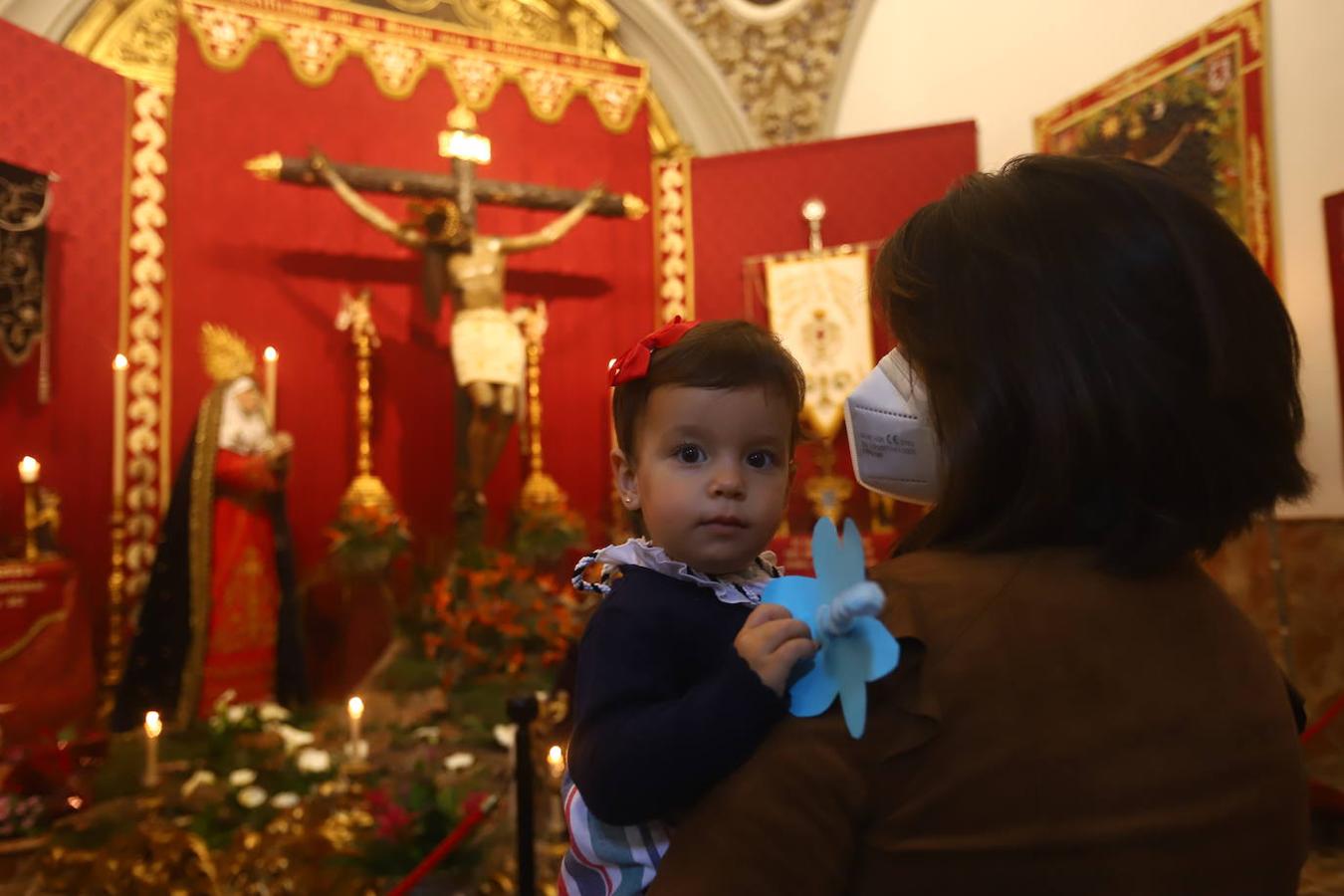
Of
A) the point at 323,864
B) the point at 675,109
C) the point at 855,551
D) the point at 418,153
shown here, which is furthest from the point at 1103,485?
the point at 675,109

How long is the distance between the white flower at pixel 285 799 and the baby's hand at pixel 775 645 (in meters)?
2.64

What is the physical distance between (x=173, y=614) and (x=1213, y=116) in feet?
15.7

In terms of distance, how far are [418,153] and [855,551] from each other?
5229 mm

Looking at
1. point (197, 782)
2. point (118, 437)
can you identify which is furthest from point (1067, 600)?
point (118, 437)

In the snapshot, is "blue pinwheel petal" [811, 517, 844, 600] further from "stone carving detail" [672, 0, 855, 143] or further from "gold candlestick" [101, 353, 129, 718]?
"stone carving detail" [672, 0, 855, 143]

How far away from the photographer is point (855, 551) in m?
0.68

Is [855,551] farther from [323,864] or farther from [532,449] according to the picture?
[532,449]

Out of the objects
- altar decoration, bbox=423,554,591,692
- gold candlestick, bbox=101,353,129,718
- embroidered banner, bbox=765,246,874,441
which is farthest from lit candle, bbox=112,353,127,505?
embroidered banner, bbox=765,246,874,441

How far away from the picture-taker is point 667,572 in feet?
3.51

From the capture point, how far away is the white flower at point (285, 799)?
2940 mm

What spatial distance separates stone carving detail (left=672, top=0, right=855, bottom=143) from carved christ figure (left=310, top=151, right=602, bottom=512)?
2.19 metres

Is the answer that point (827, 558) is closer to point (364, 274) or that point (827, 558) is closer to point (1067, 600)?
point (1067, 600)

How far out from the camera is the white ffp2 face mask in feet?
2.77

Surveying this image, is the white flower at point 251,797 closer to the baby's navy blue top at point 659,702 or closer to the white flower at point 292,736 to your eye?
the white flower at point 292,736
